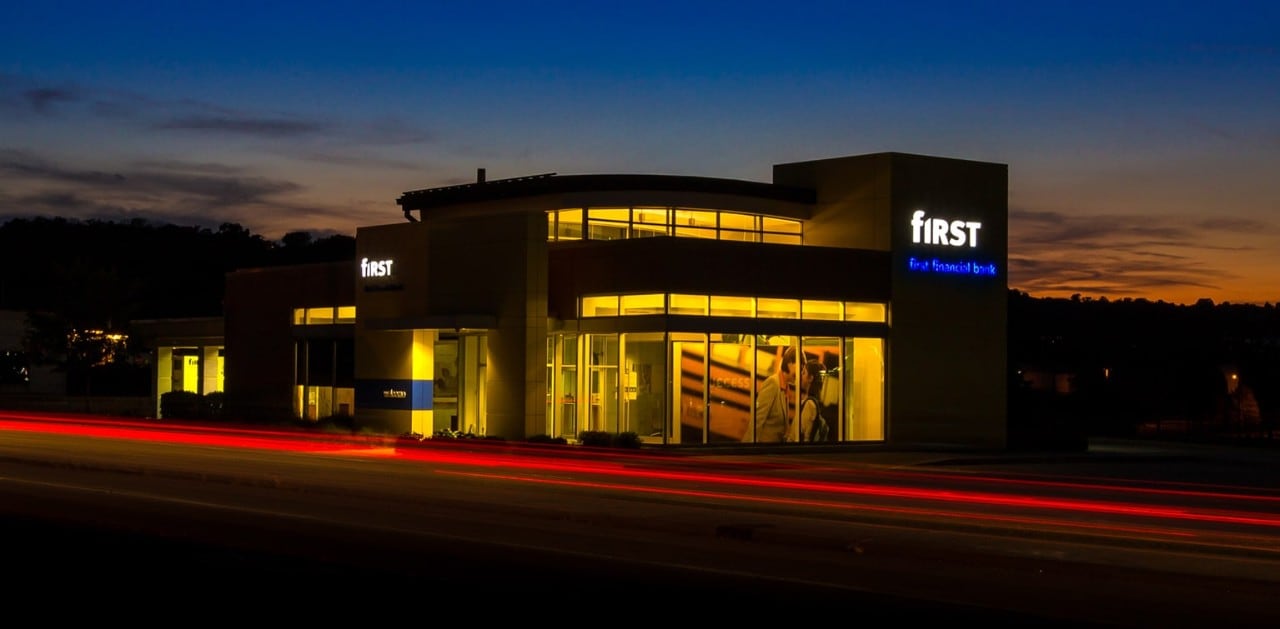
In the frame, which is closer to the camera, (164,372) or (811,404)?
(811,404)

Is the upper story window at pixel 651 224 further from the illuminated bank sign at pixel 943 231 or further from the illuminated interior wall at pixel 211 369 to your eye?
the illuminated interior wall at pixel 211 369

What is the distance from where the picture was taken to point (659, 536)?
1811cm

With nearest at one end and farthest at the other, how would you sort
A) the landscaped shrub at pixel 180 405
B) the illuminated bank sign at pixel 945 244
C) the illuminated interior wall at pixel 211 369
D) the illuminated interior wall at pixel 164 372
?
the illuminated bank sign at pixel 945 244, the landscaped shrub at pixel 180 405, the illuminated interior wall at pixel 211 369, the illuminated interior wall at pixel 164 372

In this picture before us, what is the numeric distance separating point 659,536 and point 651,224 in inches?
884

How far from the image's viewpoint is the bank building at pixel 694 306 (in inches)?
1438

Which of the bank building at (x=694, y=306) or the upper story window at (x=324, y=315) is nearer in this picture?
the bank building at (x=694, y=306)

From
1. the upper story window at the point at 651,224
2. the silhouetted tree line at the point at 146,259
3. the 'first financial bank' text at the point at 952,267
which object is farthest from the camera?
the silhouetted tree line at the point at 146,259

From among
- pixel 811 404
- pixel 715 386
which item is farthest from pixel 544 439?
pixel 811 404

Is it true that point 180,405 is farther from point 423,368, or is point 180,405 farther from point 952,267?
point 952,267

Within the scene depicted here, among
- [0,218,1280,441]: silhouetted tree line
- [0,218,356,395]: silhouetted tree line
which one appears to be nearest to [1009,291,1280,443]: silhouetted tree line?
[0,218,1280,441]: silhouetted tree line

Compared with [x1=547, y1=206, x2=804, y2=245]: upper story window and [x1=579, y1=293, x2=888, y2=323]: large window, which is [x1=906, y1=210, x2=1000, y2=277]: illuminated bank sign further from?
[x1=547, y1=206, x2=804, y2=245]: upper story window

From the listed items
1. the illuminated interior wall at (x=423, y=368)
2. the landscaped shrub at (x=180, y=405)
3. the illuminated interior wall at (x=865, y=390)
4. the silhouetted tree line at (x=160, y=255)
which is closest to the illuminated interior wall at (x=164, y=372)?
the landscaped shrub at (x=180, y=405)

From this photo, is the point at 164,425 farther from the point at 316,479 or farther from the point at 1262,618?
the point at 1262,618

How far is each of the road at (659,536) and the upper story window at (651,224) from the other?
989cm
